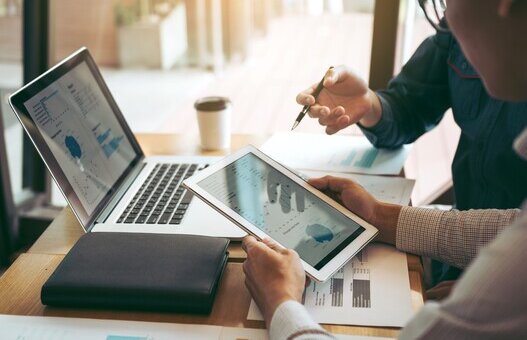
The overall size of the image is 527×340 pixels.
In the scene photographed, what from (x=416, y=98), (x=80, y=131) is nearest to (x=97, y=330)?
(x=80, y=131)

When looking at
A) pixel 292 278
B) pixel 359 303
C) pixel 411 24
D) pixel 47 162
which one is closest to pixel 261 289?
pixel 292 278

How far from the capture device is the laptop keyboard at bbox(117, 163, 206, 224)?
3.70 ft

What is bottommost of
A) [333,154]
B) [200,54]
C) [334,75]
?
[200,54]

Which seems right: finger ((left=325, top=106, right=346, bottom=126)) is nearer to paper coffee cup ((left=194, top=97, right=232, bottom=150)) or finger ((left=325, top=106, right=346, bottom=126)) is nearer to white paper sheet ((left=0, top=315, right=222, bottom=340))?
paper coffee cup ((left=194, top=97, right=232, bottom=150))

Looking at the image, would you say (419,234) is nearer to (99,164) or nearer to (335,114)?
(335,114)

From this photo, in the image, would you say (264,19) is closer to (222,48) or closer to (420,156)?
(222,48)

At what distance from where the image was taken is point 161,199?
1.19 m

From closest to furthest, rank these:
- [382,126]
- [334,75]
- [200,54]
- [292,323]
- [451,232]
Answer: [292,323]
[451,232]
[334,75]
[382,126]
[200,54]

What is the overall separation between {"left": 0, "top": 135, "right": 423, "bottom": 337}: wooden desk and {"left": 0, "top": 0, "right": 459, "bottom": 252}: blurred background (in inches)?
49.8

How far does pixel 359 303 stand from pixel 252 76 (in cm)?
224

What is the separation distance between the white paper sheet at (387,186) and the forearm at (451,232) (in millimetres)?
149

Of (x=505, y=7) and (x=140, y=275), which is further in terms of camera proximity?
(x=140, y=275)

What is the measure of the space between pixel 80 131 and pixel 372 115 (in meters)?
0.64

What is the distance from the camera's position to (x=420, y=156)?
8.21ft
